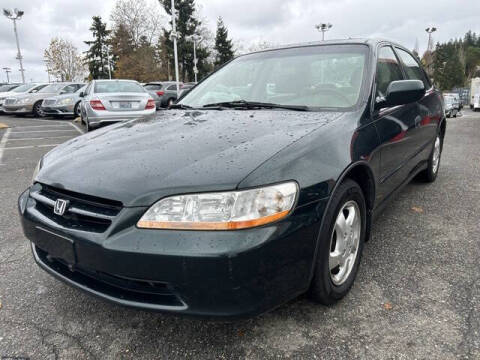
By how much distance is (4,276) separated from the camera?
2559mm

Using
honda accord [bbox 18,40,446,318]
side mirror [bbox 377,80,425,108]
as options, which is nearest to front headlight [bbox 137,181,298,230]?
honda accord [bbox 18,40,446,318]

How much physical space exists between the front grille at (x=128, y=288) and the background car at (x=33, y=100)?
15.9 meters

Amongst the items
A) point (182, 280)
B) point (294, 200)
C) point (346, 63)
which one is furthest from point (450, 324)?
point (346, 63)

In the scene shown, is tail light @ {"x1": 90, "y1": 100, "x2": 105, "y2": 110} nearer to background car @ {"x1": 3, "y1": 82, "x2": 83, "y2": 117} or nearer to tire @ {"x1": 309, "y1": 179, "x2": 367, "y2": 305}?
tire @ {"x1": 309, "y1": 179, "x2": 367, "y2": 305}

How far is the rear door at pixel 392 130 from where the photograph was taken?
101 inches

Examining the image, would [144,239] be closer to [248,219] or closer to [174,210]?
[174,210]

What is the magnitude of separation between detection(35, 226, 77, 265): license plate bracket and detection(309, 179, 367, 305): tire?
115 centimetres

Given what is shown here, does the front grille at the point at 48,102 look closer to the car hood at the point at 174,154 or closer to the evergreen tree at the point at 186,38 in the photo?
the car hood at the point at 174,154

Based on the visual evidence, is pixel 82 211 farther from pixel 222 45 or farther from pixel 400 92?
pixel 222 45

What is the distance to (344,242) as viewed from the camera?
2.12 metres

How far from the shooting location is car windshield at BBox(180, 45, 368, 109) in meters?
2.56

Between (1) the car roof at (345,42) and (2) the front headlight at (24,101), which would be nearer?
(1) the car roof at (345,42)

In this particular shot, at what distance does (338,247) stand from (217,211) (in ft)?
2.85

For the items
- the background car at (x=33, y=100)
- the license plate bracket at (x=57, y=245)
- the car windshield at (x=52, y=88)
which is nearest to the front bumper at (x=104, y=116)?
the license plate bracket at (x=57, y=245)
